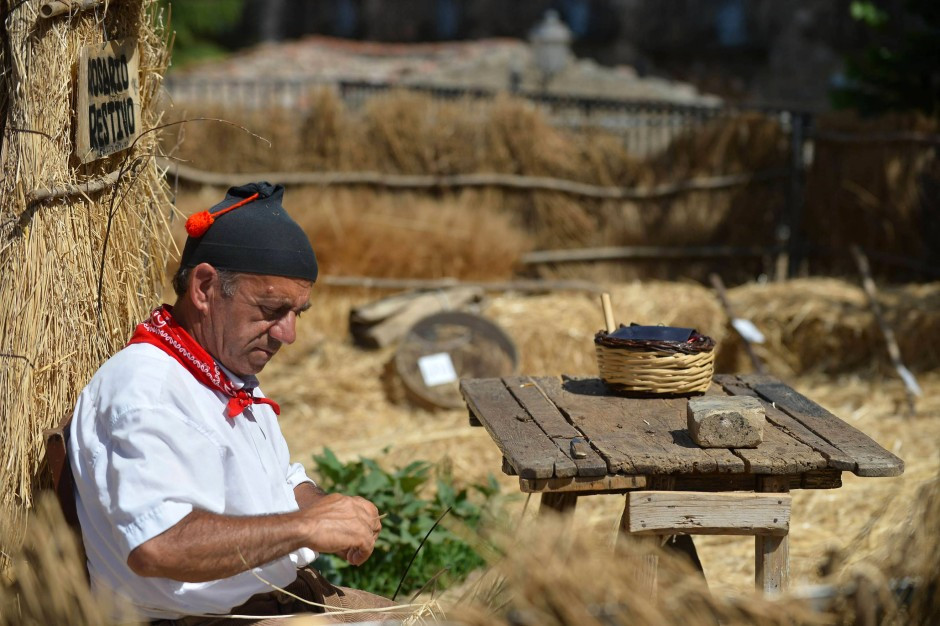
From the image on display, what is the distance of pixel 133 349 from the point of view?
2.38m

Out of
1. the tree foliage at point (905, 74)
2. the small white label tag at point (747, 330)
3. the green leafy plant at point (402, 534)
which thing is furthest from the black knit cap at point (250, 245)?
the tree foliage at point (905, 74)

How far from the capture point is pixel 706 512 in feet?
9.31

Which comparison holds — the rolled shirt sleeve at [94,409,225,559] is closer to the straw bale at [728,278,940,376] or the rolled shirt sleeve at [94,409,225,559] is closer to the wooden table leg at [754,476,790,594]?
the wooden table leg at [754,476,790,594]

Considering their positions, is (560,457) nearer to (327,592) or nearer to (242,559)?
(327,592)

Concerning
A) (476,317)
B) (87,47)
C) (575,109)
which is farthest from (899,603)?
(575,109)

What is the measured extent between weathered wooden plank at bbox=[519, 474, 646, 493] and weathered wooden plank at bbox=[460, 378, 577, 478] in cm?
4

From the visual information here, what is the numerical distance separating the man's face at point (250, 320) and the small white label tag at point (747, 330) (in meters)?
5.20

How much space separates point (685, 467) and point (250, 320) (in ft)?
3.72

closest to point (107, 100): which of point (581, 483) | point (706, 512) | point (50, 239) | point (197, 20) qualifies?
point (50, 239)

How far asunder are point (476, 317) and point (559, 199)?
2.15 meters

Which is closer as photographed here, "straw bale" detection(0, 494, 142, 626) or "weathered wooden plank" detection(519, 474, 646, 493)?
"straw bale" detection(0, 494, 142, 626)

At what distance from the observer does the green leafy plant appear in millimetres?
4279

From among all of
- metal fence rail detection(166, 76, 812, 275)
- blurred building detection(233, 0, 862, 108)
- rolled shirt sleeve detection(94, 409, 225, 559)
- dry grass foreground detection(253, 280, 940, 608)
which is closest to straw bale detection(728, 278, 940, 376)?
dry grass foreground detection(253, 280, 940, 608)

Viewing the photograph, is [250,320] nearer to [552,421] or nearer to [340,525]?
[340,525]
